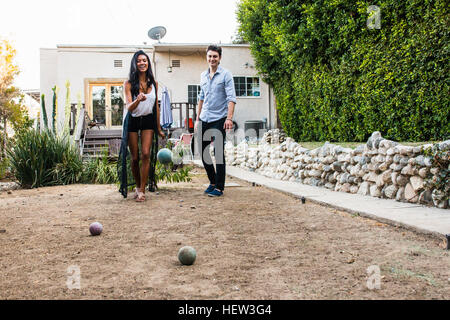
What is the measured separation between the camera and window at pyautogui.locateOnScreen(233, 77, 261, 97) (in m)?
17.0

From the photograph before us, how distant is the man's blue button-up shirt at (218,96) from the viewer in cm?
500

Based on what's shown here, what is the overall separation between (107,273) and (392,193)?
323 centimetres

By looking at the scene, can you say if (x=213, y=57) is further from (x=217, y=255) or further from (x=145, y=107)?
(x=217, y=255)

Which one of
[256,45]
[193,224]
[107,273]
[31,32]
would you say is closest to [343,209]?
[193,224]

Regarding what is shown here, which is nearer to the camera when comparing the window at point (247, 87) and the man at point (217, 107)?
the man at point (217, 107)

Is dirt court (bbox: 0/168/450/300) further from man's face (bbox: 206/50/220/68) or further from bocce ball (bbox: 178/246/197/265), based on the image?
man's face (bbox: 206/50/220/68)

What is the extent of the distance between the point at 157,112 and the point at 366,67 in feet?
11.5

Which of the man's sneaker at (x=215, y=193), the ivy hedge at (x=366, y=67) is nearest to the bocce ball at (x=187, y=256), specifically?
the man's sneaker at (x=215, y=193)

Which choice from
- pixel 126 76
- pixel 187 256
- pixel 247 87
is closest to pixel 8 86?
pixel 126 76

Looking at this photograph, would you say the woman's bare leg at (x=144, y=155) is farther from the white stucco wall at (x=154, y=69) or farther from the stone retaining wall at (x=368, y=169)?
the white stucco wall at (x=154, y=69)

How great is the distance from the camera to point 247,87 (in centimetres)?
1706

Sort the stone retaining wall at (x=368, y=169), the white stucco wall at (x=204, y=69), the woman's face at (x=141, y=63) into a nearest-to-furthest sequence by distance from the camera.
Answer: the stone retaining wall at (x=368, y=169) < the woman's face at (x=141, y=63) < the white stucco wall at (x=204, y=69)

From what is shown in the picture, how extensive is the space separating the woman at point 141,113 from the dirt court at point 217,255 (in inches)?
24.8

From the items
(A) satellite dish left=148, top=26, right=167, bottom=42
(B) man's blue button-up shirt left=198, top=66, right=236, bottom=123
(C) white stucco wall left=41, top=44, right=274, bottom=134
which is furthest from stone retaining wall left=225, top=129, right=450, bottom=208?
(A) satellite dish left=148, top=26, right=167, bottom=42
